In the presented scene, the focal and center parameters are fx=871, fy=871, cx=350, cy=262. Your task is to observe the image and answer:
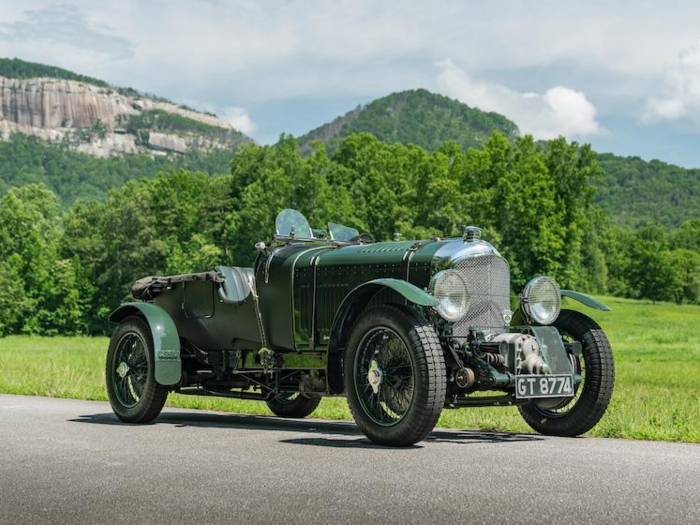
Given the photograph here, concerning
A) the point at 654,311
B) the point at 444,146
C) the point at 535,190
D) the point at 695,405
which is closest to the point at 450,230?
the point at 535,190

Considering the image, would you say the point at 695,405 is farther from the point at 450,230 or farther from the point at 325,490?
the point at 450,230

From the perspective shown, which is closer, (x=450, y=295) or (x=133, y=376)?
(x=450, y=295)

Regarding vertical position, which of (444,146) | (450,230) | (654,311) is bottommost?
(654,311)

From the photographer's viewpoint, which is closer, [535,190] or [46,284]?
[535,190]

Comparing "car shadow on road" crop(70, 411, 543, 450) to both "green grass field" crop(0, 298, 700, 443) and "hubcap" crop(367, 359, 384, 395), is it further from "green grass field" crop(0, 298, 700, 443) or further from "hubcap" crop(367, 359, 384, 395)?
"green grass field" crop(0, 298, 700, 443)

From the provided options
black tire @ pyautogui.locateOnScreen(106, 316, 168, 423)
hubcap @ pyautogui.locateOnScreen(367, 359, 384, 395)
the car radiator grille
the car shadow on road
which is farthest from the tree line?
hubcap @ pyautogui.locateOnScreen(367, 359, 384, 395)

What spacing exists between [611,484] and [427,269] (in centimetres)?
306

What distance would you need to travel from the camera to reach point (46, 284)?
72.1m

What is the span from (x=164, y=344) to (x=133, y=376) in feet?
2.19

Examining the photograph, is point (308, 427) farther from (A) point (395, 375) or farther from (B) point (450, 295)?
(B) point (450, 295)

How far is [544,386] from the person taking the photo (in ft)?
23.7

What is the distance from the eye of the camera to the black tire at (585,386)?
7.93 m

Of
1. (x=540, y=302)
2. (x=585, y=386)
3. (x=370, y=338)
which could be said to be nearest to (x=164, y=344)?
(x=370, y=338)

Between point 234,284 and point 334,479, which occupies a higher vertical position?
point 234,284
